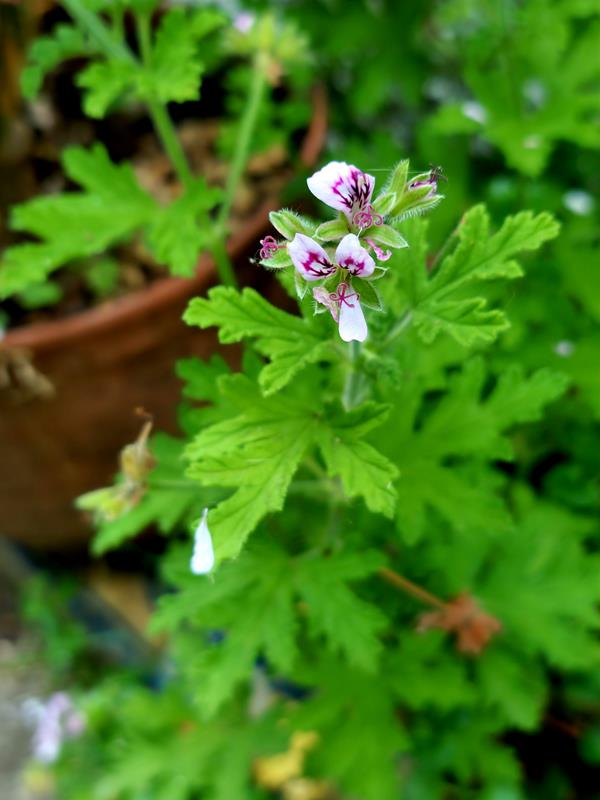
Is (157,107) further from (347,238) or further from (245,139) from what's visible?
(347,238)

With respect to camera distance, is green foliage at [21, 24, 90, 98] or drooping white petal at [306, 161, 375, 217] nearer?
drooping white petal at [306, 161, 375, 217]

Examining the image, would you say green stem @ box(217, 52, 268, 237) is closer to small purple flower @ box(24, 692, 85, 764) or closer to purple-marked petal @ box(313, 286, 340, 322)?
purple-marked petal @ box(313, 286, 340, 322)

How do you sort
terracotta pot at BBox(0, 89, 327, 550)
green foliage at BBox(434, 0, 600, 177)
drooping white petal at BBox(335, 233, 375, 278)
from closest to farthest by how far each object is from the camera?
drooping white petal at BBox(335, 233, 375, 278) → green foliage at BBox(434, 0, 600, 177) → terracotta pot at BBox(0, 89, 327, 550)

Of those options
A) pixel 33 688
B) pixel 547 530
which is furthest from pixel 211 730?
pixel 33 688

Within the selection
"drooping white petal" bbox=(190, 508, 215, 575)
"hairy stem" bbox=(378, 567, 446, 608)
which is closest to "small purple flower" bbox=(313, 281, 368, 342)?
"drooping white petal" bbox=(190, 508, 215, 575)

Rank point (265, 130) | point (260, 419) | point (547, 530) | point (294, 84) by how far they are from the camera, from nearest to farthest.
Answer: point (260, 419) → point (547, 530) → point (265, 130) → point (294, 84)

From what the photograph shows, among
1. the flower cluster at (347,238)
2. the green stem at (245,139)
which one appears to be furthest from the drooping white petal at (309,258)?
the green stem at (245,139)

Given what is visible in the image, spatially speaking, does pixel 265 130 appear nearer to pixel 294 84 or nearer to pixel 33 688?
pixel 294 84
